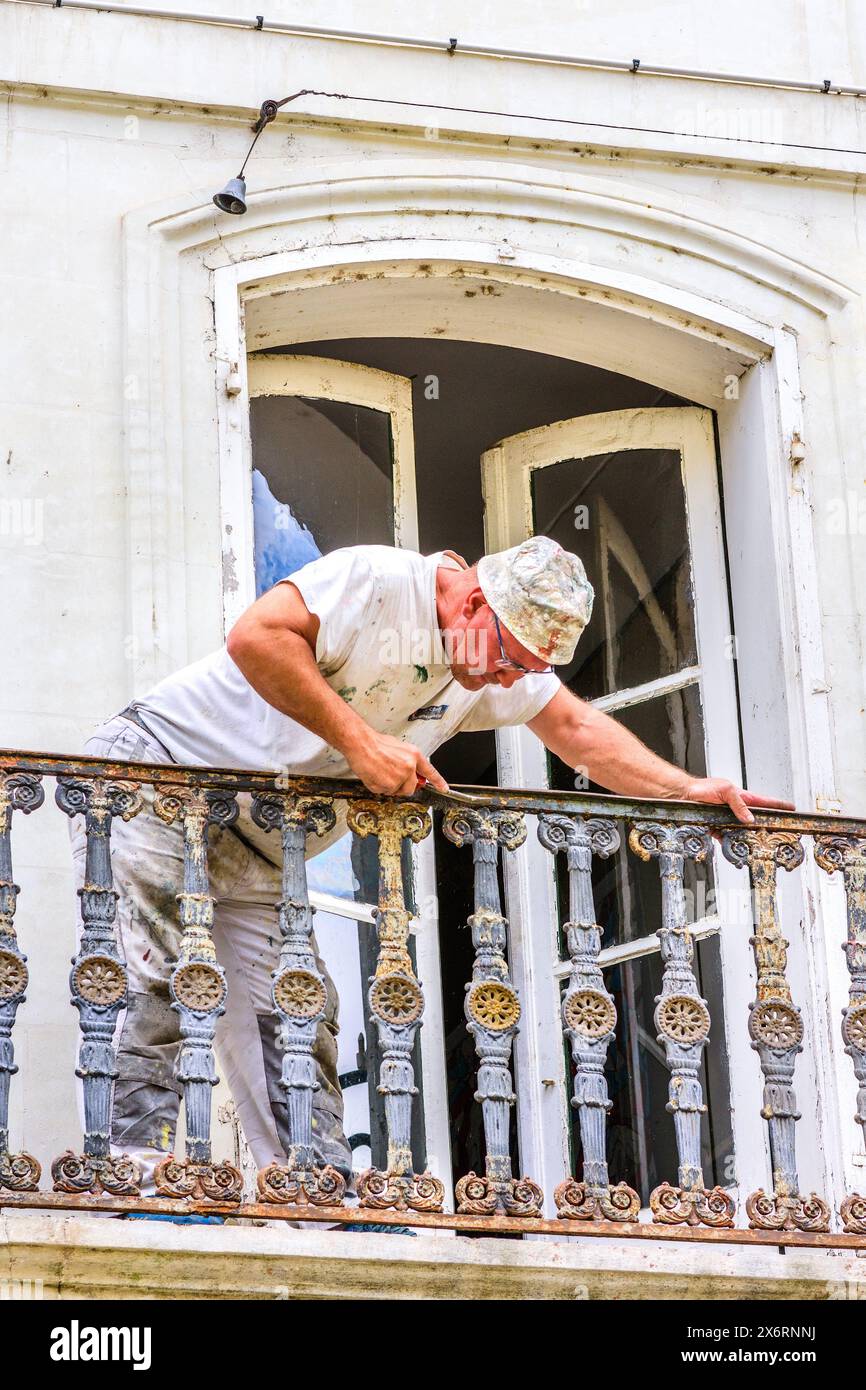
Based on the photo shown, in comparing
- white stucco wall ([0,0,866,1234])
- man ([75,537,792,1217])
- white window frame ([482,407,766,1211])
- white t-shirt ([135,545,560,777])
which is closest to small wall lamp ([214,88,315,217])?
white stucco wall ([0,0,866,1234])

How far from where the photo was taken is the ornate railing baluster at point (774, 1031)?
6410 mm

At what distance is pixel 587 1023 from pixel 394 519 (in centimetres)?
212

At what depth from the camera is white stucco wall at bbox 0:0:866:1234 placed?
7309mm

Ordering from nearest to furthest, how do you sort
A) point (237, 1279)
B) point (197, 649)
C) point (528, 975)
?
point (237, 1279) < point (197, 649) < point (528, 975)

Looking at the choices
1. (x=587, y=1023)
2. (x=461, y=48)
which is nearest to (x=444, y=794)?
(x=587, y=1023)

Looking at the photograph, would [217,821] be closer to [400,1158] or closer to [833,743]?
[400,1158]

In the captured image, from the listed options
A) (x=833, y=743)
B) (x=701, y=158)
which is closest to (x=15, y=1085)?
(x=833, y=743)

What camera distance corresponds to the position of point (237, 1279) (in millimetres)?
6031

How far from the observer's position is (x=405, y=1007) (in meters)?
6.34

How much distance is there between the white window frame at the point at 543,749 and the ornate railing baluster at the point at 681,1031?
41.2 inches

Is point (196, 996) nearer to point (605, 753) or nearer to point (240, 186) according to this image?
point (605, 753)

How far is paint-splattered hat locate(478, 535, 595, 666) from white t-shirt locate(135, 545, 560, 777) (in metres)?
0.17

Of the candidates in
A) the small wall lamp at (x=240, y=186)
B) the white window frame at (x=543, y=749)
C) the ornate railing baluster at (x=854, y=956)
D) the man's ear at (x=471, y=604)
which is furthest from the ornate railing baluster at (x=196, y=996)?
the small wall lamp at (x=240, y=186)

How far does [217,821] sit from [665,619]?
2.14m
